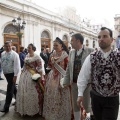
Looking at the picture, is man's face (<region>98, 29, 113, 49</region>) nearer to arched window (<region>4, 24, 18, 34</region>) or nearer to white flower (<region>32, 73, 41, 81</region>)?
white flower (<region>32, 73, 41, 81</region>)

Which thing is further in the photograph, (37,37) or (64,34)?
(64,34)

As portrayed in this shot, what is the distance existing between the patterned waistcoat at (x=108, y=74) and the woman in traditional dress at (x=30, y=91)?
71.4 inches

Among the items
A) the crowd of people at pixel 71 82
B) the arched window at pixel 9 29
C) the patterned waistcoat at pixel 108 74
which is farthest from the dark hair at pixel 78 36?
the arched window at pixel 9 29

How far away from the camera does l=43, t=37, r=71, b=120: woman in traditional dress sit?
314cm

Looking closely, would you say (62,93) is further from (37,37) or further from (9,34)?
(37,37)

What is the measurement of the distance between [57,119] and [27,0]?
58.4 feet

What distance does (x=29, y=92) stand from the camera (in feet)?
11.5

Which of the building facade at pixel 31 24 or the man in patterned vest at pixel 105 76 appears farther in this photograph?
the building facade at pixel 31 24

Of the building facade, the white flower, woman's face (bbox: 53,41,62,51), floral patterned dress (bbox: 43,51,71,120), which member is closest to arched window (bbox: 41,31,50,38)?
the building facade

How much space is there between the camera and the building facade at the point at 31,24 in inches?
632

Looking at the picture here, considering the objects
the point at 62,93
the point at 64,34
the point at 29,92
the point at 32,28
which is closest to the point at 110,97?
the point at 62,93

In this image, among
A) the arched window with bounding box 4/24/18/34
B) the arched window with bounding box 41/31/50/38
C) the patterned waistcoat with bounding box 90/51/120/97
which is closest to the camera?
the patterned waistcoat with bounding box 90/51/120/97

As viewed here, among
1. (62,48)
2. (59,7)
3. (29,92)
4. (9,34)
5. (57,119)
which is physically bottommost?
(57,119)

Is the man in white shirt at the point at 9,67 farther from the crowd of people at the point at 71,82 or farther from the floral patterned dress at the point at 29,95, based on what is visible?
the floral patterned dress at the point at 29,95
